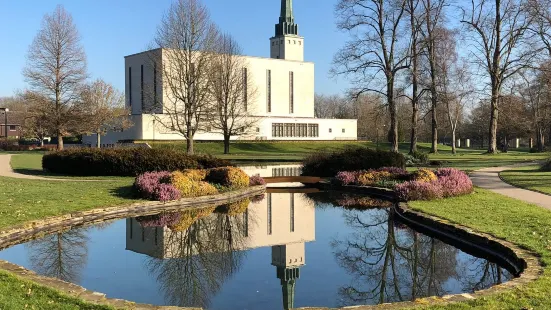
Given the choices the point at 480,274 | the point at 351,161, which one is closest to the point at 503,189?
the point at 351,161

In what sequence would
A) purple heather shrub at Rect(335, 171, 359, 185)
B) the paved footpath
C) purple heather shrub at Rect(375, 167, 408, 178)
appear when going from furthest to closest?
purple heather shrub at Rect(335, 171, 359, 185), purple heather shrub at Rect(375, 167, 408, 178), the paved footpath

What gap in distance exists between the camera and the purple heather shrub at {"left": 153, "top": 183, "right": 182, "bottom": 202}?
49.7 feet

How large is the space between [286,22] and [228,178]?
72726 mm

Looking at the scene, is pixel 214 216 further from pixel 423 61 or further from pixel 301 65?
pixel 301 65

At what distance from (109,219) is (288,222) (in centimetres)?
494

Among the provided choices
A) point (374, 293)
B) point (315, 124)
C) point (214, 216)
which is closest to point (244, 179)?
point (214, 216)

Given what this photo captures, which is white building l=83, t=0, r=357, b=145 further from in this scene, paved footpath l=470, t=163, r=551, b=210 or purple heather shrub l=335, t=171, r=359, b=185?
paved footpath l=470, t=163, r=551, b=210

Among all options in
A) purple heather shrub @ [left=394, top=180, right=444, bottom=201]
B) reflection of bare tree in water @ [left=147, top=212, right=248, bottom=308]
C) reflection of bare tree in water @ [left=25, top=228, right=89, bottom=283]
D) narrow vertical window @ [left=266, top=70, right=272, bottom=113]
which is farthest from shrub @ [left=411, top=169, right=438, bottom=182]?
narrow vertical window @ [left=266, top=70, right=272, bottom=113]

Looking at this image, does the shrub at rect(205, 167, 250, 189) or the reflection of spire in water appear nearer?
the reflection of spire in water

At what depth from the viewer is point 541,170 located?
23.8 m

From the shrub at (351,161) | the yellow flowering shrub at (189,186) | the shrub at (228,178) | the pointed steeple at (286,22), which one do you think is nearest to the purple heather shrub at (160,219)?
the yellow flowering shrub at (189,186)

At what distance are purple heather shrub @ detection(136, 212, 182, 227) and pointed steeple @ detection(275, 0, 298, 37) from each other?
2986 inches

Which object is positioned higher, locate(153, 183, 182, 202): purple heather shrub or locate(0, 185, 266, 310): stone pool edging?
locate(153, 183, 182, 202): purple heather shrub

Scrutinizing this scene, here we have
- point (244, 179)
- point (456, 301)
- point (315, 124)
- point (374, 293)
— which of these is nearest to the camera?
point (456, 301)
